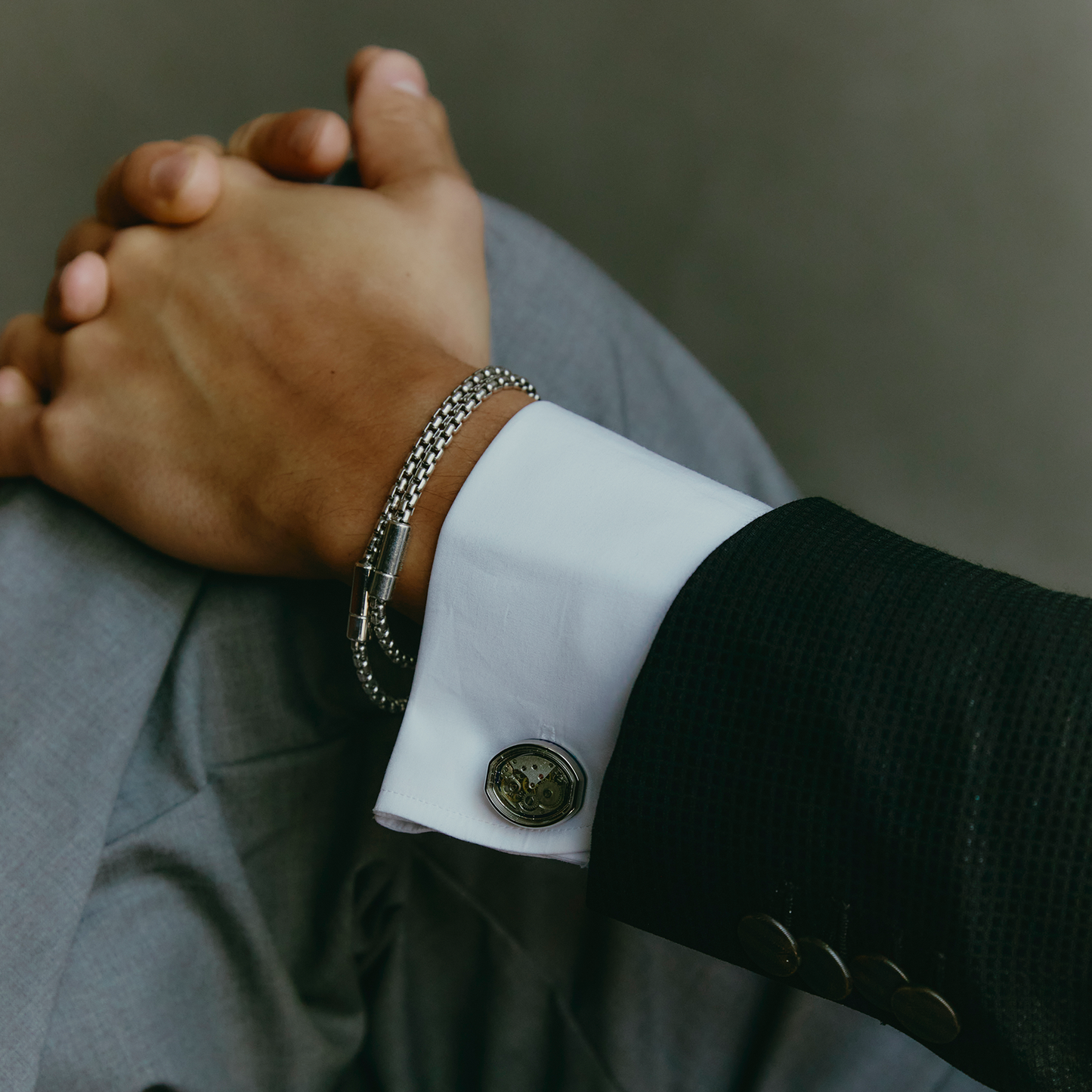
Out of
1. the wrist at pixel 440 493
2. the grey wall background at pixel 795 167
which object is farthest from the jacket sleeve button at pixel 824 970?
the grey wall background at pixel 795 167

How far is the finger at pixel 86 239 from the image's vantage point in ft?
2.54

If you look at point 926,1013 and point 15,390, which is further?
point 15,390

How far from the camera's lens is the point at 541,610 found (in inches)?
18.3

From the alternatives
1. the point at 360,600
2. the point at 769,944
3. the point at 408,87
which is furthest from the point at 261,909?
the point at 408,87

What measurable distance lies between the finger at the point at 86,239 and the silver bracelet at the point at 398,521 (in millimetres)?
401

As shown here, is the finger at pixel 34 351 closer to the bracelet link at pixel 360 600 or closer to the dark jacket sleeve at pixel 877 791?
the bracelet link at pixel 360 600

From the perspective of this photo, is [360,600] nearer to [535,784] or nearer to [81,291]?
[535,784]

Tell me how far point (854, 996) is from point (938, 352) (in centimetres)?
139

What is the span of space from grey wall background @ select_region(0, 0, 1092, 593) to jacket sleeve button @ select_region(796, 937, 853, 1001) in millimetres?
1374

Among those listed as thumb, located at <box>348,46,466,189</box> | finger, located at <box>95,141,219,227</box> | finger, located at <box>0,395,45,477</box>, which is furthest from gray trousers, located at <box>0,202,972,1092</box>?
thumb, located at <box>348,46,466,189</box>

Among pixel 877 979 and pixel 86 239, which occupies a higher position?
pixel 86 239

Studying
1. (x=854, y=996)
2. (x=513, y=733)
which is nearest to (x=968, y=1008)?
(x=854, y=996)

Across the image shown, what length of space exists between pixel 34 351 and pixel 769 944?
2.32 feet

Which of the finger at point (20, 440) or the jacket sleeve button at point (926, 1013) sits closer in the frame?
the jacket sleeve button at point (926, 1013)
